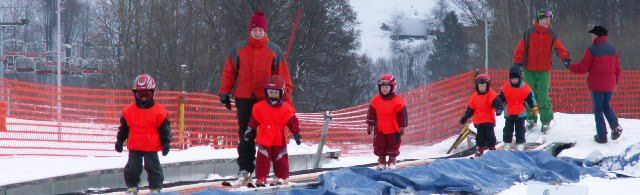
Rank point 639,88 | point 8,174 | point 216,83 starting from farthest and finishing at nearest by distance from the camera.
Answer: point 216,83
point 639,88
point 8,174

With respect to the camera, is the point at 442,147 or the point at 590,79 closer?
the point at 590,79

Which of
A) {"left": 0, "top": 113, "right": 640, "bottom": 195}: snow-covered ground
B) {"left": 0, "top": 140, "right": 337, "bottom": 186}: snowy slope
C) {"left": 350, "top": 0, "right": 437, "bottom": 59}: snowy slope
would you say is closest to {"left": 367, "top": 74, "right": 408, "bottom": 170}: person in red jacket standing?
{"left": 0, "top": 113, "right": 640, "bottom": 195}: snow-covered ground

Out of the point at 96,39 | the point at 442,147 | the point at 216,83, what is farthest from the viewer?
the point at 96,39

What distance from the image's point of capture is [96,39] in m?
76.0

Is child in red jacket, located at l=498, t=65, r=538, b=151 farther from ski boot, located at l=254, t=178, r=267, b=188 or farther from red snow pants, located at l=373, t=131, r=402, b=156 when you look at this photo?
ski boot, located at l=254, t=178, r=267, b=188

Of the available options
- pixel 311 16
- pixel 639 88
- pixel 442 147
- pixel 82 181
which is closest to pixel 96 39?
pixel 311 16

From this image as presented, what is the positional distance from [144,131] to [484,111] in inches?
236

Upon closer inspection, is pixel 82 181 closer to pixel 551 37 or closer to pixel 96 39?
pixel 551 37

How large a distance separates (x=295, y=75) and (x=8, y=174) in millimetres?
35984

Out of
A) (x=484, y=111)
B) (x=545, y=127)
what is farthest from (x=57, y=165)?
(x=545, y=127)

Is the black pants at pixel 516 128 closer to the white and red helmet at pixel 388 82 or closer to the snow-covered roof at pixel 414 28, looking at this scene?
the white and red helmet at pixel 388 82

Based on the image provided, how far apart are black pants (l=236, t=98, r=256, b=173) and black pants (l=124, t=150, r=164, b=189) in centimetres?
116

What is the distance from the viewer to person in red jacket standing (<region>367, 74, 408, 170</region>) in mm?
14055

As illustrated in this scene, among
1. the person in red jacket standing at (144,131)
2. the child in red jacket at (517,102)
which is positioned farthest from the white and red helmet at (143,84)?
the child in red jacket at (517,102)
